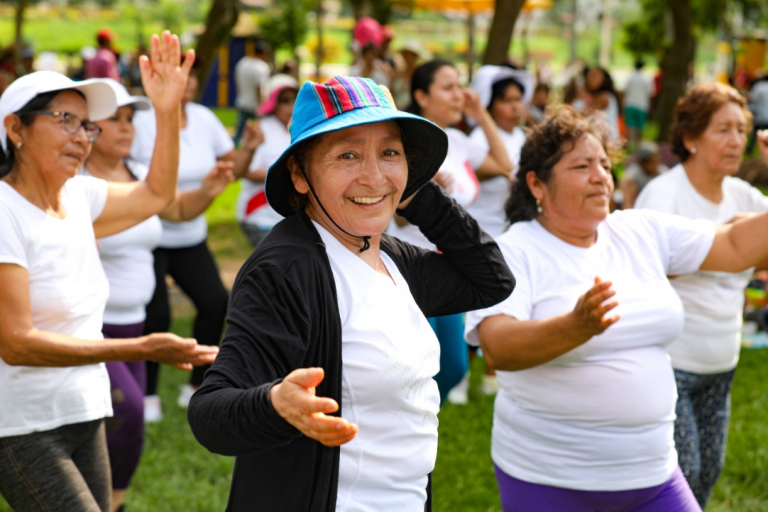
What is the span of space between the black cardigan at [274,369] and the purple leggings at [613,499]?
125cm

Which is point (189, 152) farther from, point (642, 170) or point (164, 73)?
point (642, 170)

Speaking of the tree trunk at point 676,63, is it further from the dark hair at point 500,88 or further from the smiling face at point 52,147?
the smiling face at point 52,147

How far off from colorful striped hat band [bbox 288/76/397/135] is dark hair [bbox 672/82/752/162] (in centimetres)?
246

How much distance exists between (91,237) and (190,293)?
2919mm

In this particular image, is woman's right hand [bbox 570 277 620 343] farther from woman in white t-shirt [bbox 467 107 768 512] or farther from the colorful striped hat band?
the colorful striped hat band

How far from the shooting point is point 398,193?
246 centimetres

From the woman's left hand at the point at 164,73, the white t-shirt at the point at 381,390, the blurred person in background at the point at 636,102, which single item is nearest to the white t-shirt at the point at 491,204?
the woman's left hand at the point at 164,73

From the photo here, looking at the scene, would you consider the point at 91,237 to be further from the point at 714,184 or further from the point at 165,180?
the point at 714,184

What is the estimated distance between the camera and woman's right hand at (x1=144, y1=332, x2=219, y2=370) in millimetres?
3061

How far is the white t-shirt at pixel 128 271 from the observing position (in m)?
4.77

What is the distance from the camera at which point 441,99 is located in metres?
5.75

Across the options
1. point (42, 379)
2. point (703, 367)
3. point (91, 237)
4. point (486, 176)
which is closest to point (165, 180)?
point (91, 237)

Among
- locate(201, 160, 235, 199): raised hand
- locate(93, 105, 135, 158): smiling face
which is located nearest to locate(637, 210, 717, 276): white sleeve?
locate(201, 160, 235, 199): raised hand

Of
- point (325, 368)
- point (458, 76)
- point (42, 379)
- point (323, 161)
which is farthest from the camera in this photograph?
point (458, 76)
